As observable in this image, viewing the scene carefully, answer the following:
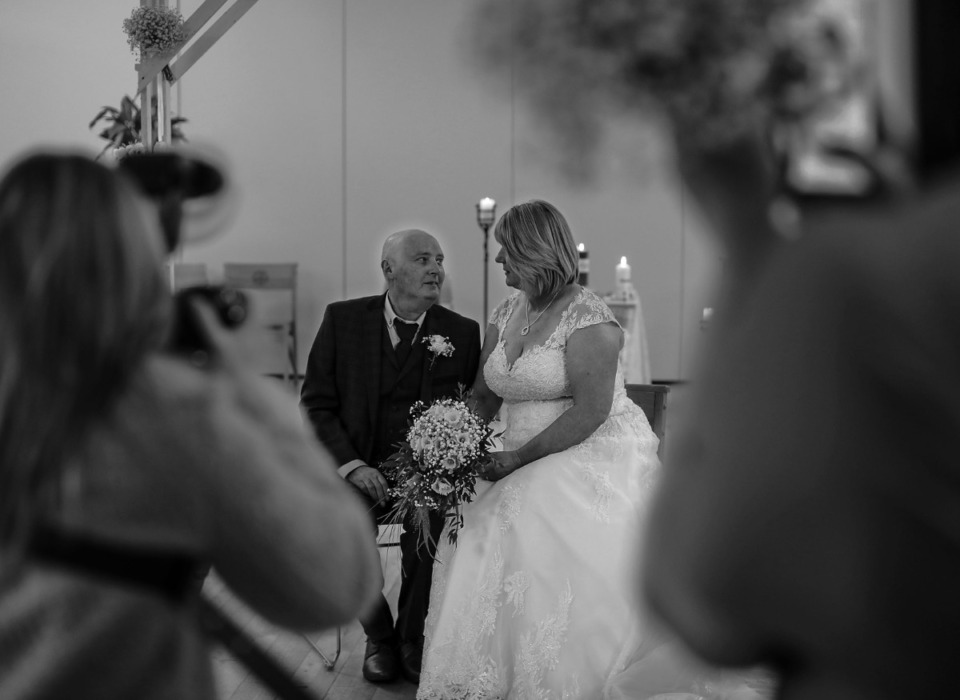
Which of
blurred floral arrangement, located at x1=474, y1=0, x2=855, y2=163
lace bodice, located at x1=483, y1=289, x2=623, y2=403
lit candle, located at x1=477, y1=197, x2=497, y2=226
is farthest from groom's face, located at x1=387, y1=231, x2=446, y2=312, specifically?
lit candle, located at x1=477, y1=197, x2=497, y2=226

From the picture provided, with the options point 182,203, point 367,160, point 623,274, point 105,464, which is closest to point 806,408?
point 105,464

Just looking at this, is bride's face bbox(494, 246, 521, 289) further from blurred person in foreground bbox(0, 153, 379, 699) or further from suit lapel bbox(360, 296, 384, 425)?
blurred person in foreground bbox(0, 153, 379, 699)

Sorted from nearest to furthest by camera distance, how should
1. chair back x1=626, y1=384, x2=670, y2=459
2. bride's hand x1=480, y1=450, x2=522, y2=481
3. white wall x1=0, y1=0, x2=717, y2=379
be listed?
bride's hand x1=480, y1=450, x2=522, y2=481 < chair back x1=626, y1=384, x2=670, y2=459 < white wall x1=0, y1=0, x2=717, y2=379

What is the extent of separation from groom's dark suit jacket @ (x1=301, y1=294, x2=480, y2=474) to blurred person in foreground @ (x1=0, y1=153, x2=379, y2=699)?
2.62 metres

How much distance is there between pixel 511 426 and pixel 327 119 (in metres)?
7.53

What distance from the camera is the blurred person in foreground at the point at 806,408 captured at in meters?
0.61

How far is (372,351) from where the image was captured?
3.64 meters

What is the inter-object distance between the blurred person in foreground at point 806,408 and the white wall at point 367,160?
928cm

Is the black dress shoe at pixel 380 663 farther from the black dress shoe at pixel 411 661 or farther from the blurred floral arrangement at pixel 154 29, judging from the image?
the blurred floral arrangement at pixel 154 29

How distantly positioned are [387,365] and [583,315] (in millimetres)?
833

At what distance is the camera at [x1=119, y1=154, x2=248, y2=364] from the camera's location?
1042 mm

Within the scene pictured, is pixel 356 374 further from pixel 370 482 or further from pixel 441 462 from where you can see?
pixel 441 462

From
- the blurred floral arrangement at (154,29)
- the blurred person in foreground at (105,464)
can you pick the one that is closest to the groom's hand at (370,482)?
the blurred person in foreground at (105,464)

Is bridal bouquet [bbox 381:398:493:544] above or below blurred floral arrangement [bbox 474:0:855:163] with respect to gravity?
below
